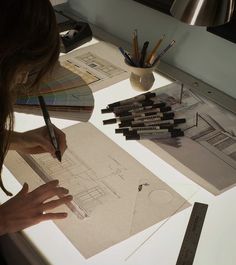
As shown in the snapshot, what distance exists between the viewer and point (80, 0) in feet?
5.19

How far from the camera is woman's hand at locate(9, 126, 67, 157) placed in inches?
38.3

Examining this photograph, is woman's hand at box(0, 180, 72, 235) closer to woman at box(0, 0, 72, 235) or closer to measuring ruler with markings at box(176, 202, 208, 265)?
woman at box(0, 0, 72, 235)

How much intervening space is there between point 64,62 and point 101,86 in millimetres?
181

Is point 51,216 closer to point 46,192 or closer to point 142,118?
point 46,192

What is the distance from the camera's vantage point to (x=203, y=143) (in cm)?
100

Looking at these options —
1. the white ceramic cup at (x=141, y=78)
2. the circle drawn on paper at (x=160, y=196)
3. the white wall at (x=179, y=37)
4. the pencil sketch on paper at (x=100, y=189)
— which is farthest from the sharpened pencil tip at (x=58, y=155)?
the white wall at (x=179, y=37)

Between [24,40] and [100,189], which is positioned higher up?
[24,40]

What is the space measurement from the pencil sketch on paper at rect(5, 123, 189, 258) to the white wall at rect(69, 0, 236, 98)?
38 centimetres

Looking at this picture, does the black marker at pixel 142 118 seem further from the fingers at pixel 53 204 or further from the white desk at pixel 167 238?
the fingers at pixel 53 204

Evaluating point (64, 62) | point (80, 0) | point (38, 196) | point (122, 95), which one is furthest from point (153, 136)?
point (80, 0)

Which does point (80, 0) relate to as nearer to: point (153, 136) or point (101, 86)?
point (101, 86)

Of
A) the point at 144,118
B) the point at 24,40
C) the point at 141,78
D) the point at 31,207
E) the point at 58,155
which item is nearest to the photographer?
the point at 24,40

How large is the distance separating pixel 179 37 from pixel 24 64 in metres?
0.60

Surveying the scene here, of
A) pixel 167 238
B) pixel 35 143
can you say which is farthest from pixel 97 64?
pixel 167 238
